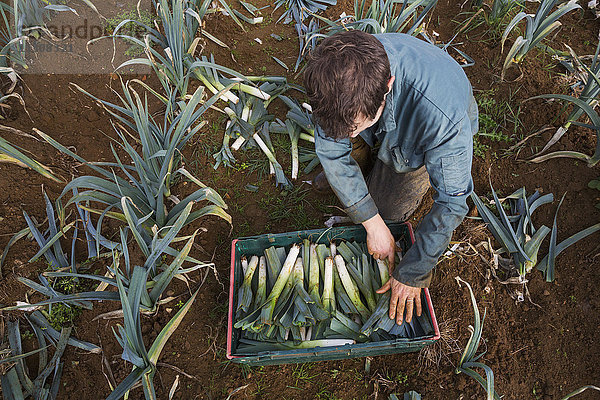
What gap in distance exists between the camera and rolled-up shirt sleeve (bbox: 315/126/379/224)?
64.2 inches

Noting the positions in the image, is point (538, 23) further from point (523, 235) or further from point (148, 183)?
point (148, 183)

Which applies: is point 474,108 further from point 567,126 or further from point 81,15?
point 81,15

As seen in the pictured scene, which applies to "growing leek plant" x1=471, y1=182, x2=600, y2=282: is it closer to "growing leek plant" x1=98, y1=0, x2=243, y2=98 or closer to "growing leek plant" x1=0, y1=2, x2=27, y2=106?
"growing leek plant" x1=98, y1=0, x2=243, y2=98

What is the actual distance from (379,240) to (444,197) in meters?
0.36

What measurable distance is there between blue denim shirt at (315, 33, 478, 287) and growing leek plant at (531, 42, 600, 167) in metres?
0.84

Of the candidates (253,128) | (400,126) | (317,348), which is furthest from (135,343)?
(253,128)

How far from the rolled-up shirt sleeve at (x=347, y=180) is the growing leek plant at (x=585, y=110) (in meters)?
1.13

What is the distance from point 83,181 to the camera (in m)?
1.56

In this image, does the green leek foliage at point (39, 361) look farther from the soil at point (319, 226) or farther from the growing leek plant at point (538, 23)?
the growing leek plant at point (538, 23)

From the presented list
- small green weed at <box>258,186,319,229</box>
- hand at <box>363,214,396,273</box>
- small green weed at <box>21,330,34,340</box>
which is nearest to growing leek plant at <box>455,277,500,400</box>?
hand at <box>363,214,396,273</box>

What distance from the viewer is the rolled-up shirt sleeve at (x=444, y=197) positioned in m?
1.40

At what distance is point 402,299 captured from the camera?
1612 mm

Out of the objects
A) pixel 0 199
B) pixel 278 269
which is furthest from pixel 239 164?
pixel 0 199

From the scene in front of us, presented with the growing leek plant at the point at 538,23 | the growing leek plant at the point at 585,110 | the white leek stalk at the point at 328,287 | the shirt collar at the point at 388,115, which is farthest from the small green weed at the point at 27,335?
the growing leek plant at the point at 538,23
